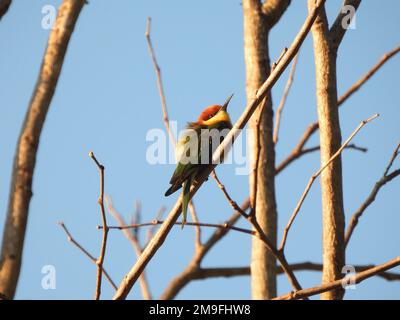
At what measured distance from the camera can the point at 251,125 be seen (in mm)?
4770

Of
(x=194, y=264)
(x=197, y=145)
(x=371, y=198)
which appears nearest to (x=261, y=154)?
(x=197, y=145)

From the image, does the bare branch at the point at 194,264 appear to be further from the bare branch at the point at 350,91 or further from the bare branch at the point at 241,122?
the bare branch at the point at 241,122

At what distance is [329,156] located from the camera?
3766 mm

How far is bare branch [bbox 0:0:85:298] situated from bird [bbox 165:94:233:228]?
3.01 feet

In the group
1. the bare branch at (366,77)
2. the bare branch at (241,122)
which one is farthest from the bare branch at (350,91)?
the bare branch at (241,122)

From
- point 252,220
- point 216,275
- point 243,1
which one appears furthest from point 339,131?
point 216,275

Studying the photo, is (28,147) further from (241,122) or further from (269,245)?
(269,245)

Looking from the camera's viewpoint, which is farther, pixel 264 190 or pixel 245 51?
pixel 245 51

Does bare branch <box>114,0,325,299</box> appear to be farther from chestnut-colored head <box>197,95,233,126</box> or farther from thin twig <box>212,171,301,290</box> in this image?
chestnut-colored head <box>197,95,233,126</box>

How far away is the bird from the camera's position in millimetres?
4594

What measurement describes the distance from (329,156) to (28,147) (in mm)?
1941

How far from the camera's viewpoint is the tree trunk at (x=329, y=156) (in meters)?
3.71
